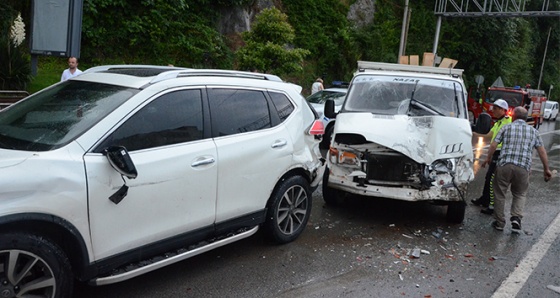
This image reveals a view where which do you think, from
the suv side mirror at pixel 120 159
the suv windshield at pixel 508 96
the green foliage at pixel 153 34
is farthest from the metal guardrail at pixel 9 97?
the suv windshield at pixel 508 96

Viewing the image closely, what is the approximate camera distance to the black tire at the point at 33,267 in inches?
113

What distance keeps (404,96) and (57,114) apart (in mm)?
5052

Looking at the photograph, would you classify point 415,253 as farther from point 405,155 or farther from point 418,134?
point 418,134

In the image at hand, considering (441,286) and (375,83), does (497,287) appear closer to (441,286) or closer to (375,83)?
(441,286)

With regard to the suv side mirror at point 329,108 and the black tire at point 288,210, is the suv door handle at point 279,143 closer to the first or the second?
the black tire at point 288,210

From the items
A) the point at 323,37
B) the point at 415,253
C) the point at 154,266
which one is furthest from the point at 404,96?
the point at 323,37

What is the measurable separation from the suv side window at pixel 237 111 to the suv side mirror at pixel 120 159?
1.05m

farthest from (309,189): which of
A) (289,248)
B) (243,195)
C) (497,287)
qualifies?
(497,287)

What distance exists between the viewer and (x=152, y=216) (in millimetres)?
3594

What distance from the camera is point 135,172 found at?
10.9 feet

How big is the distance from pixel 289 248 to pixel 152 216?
1.97m

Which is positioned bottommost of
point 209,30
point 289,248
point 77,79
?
point 289,248

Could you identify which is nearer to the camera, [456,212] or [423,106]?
[456,212]

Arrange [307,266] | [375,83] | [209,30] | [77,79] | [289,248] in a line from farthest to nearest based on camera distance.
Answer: [209,30] < [375,83] < [289,248] < [307,266] < [77,79]
